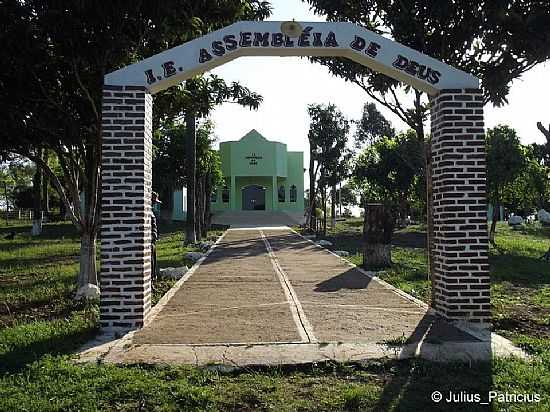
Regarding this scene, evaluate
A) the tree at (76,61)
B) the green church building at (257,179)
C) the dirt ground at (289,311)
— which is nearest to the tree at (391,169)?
the green church building at (257,179)

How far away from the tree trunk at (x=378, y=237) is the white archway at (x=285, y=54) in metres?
5.84

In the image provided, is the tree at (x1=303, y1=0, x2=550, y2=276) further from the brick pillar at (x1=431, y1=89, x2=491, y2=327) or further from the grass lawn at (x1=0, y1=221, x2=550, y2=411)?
the grass lawn at (x1=0, y1=221, x2=550, y2=411)

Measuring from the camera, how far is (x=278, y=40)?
6953 millimetres

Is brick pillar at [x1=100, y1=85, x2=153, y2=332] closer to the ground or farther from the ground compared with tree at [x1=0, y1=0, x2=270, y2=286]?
closer to the ground

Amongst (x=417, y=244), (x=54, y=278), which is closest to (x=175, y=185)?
(x=417, y=244)

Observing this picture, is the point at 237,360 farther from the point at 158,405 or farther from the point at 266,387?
the point at 158,405

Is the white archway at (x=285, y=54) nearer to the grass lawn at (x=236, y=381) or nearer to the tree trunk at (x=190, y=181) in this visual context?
the grass lawn at (x=236, y=381)

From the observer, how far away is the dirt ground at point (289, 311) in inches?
243

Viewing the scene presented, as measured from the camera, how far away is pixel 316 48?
23.0ft

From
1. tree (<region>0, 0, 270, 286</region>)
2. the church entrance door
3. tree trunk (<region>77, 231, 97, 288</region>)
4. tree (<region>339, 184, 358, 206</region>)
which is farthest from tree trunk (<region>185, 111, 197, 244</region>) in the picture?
tree (<region>339, 184, 358, 206</region>)

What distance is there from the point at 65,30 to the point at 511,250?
1588 cm

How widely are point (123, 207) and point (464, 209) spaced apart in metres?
4.03

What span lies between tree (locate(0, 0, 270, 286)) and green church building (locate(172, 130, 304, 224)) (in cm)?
3522

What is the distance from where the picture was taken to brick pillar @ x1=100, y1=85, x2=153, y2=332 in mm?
6613
